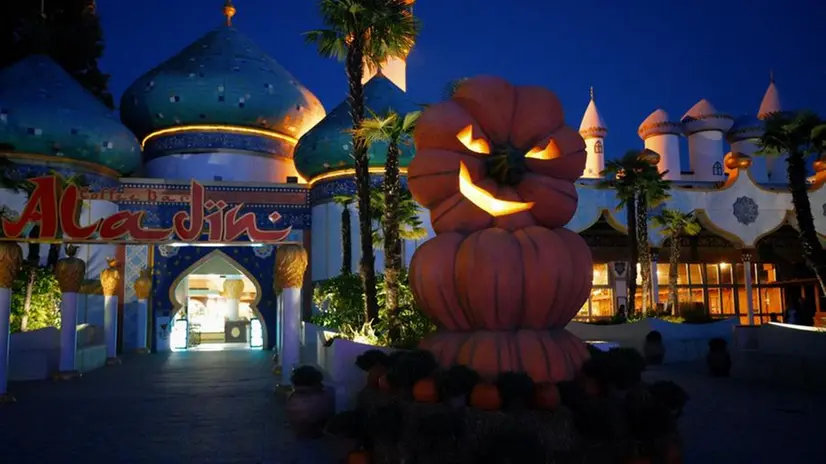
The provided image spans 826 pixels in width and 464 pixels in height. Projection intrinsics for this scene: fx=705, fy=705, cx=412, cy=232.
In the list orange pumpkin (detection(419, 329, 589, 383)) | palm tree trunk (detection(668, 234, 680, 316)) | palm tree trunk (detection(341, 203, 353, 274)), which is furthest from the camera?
palm tree trunk (detection(668, 234, 680, 316))

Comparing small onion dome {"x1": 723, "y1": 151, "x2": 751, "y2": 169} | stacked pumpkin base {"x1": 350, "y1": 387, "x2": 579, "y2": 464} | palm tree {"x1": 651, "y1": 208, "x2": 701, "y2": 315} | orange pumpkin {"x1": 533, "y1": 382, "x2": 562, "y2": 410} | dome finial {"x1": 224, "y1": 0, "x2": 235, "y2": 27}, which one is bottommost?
stacked pumpkin base {"x1": 350, "y1": 387, "x2": 579, "y2": 464}

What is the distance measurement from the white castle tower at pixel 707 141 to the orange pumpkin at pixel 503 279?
29580mm

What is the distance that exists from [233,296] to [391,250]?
19.2 meters

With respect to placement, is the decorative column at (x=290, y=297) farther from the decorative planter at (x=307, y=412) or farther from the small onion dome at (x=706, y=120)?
the small onion dome at (x=706, y=120)

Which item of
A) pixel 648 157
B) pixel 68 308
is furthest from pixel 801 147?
pixel 68 308

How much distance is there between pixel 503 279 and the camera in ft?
21.8

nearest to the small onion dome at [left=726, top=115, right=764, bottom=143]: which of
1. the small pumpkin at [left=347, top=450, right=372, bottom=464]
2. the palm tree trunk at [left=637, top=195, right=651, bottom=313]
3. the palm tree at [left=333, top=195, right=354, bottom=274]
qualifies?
the palm tree trunk at [left=637, top=195, right=651, bottom=313]

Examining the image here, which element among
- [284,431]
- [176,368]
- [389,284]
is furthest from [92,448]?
[176,368]

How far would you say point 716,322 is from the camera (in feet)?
62.4

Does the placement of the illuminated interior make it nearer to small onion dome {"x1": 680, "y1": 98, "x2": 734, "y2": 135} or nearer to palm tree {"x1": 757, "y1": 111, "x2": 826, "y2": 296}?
palm tree {"x1": 757, "y1": 111, "x2": 826, "y2": 296}

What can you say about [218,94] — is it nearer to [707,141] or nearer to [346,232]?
[346,232]

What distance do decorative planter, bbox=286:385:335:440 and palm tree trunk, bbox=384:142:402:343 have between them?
3166 millimetres

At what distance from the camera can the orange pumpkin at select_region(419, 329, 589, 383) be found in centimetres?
652

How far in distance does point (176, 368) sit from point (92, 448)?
942cm
